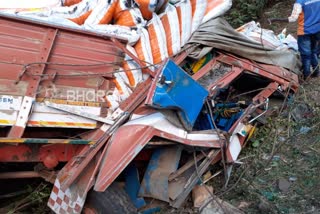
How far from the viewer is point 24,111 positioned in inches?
136

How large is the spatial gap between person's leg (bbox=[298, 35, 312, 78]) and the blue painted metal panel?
2.19 m

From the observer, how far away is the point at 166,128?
3.85 meters

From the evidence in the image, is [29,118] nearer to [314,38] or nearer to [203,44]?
[203,44]

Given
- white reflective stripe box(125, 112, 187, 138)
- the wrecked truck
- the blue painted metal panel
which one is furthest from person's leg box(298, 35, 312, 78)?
white reflective stripe box(125, 112, 187, 138)

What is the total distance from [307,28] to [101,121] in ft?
11.3

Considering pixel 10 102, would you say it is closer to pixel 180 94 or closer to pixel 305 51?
pixel 180 94

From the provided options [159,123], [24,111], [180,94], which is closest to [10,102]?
[24,111]

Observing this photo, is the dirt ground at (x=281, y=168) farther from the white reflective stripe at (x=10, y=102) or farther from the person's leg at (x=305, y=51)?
the white reflective stripe at (x=10, y=102)

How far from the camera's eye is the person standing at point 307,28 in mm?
5719

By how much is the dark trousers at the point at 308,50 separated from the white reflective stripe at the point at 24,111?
12.5ft

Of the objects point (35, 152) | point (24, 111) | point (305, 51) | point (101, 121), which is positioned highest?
point (24, 111)

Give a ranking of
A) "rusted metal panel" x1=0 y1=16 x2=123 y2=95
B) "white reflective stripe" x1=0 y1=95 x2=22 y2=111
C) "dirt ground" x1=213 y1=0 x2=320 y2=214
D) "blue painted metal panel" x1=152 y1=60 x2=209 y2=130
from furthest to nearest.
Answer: "dirt ground" x1=213 y1=0 x2=320 y2=214, "blue painted metal panel" x1=152 y1=60 x2=209 y2=130, "rusted metal panel" x1=0 y1=16 x2=123 y2=95, "white reflective stripe" x1=0 y1=95 x2=22 y2=111

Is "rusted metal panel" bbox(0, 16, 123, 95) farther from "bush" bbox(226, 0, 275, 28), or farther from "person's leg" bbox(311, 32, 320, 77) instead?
"bush" bbox(226, 0, 275, 28)

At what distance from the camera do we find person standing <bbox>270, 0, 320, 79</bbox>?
5.72 m
